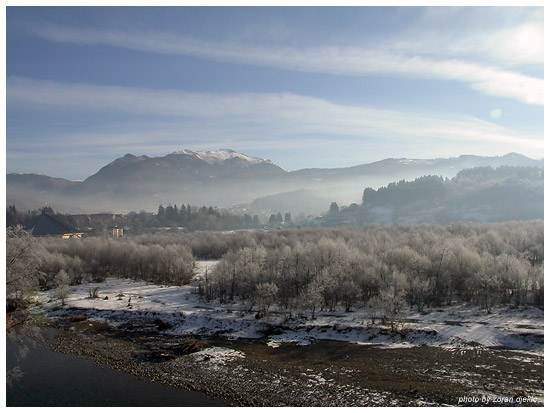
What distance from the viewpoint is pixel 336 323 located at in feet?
117

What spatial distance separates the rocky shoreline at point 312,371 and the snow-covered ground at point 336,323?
2.28 meters

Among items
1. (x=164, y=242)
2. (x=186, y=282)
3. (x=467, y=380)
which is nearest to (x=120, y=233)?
(x=164, y=242)

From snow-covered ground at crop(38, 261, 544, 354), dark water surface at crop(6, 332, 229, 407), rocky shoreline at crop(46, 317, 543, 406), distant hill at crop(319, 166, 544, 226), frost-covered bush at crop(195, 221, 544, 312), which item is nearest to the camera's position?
dark water surface at crop(6, 332, 229, 407)

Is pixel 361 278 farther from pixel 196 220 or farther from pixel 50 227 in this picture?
pixel 196 220

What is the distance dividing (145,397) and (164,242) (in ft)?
254

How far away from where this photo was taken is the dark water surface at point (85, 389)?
20344 millimetres

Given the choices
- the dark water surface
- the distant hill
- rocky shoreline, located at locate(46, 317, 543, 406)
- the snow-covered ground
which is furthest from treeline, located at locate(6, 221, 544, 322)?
the distant hill

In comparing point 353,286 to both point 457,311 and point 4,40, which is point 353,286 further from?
point 4,40

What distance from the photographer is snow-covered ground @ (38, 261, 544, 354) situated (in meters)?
31.1

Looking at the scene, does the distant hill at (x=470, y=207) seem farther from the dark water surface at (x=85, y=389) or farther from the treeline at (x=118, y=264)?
the dark water surface at (x=85, y=389)

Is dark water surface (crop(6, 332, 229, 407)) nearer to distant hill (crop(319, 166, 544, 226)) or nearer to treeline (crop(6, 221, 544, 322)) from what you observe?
treeline (crop(6, 221, 544, 322))

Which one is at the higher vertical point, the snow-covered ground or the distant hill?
the distant hill

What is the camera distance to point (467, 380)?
2280 centimetres

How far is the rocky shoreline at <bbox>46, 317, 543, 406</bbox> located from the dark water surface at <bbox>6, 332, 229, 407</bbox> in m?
0.91
